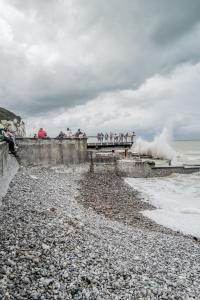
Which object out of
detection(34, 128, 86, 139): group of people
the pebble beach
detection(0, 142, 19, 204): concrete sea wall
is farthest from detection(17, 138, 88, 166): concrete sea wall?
the pebble beach

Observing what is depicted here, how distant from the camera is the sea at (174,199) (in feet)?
36.5

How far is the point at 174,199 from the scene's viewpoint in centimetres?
1609

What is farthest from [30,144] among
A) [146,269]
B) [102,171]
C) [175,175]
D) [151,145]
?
[151,145]

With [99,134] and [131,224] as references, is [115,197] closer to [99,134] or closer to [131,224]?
[131,224]

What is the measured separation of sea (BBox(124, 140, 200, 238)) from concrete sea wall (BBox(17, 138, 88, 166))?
4.40 m

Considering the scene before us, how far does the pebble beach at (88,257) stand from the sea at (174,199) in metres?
1.20

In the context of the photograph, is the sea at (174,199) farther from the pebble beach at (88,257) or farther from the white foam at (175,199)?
the pebble beach at (88,257)

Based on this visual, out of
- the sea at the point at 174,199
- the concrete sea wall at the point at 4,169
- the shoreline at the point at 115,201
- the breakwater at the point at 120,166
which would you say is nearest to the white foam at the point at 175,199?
the sea at the point at 174,199

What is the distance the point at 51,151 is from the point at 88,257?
59.7 ft

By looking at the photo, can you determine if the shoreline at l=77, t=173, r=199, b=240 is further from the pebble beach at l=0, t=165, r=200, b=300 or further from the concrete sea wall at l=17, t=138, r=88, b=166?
the concrete sea wall at l=17, t=138, r=88, b=166

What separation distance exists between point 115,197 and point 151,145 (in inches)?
1219

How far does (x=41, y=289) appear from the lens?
176 inches

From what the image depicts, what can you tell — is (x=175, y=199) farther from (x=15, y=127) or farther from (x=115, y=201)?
(x=15, y=127)

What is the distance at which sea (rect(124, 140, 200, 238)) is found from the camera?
11.1 metres
